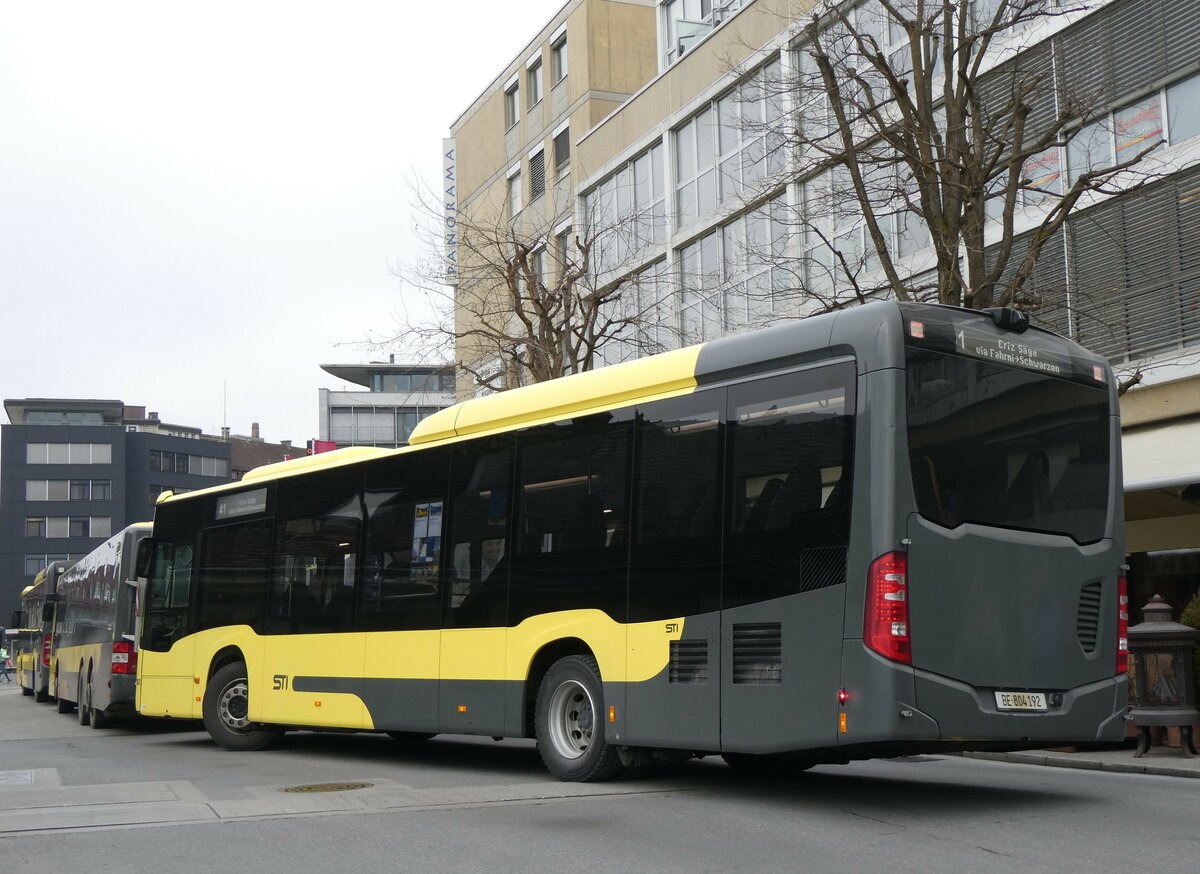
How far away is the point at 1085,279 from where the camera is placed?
21844 mm

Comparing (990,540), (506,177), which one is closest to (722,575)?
(990,540)

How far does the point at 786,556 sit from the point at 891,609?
902 millimetres

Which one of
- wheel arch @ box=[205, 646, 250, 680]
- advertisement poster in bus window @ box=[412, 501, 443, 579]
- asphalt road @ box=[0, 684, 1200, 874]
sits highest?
advertisement poster in bus window @ box=[412, 501, 443, 579]

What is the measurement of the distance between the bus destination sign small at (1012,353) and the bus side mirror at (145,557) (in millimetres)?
11620

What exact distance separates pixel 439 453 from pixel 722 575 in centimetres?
413

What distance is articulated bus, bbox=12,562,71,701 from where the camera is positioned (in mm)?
32344

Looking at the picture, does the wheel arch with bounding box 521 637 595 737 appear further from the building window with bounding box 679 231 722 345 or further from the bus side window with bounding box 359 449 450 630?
the building window with bounding box 679 231 722 345

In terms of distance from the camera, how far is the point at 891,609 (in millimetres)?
8984

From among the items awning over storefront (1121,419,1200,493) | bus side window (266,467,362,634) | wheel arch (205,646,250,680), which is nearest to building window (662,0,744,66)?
awning over storefront (1121,419,1200,493)

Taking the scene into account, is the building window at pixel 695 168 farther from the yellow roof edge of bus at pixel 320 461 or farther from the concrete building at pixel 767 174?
the yellow roof edge of bus at pixel 320 461

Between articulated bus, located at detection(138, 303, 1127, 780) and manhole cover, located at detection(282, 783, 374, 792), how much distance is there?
1.18 meters

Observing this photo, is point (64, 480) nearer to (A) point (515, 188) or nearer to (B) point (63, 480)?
(B) point (63, 480)

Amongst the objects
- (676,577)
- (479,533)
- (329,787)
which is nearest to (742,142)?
(479,533)

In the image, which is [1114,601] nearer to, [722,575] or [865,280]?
[722,575]
